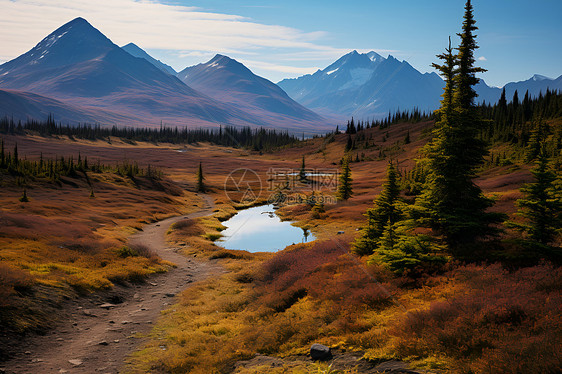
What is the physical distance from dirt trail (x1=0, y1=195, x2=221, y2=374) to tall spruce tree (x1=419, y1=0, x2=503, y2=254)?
1669cm

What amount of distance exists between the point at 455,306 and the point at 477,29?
16.5 meters

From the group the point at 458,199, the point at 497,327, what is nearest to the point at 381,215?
the point at 458,199

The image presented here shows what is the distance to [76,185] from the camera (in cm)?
6234

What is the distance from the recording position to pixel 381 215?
21.9m

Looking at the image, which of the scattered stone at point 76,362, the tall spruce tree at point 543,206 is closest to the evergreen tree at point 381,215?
the tall spruce tree at point 543,206

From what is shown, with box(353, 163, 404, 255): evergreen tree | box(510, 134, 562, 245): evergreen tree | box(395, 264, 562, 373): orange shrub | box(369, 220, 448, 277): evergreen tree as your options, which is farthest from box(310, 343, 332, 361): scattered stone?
box(353, 163, 404, 255): evergreen tree

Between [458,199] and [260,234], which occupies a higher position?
[458,199]

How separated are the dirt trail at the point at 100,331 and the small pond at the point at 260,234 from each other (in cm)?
1851

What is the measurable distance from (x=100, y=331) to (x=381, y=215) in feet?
57.4

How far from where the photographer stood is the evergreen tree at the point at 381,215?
70.7ft

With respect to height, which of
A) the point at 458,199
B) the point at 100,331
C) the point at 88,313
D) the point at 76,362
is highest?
the point at 458,199

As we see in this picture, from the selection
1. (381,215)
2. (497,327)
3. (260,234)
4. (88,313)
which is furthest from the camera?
(260,234)

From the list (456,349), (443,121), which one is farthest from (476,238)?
(456,349)

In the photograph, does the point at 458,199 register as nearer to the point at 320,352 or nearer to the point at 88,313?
the point at 320,352
